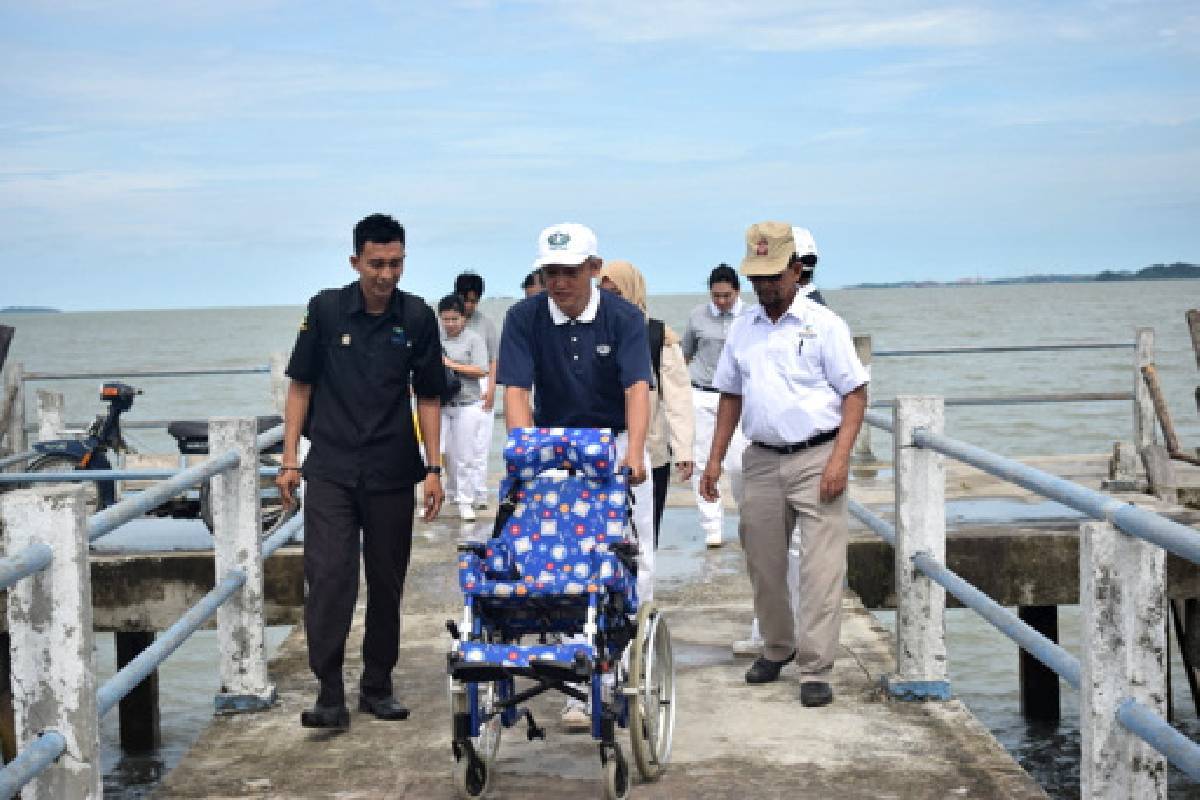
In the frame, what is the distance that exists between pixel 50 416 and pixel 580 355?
30.5 ft

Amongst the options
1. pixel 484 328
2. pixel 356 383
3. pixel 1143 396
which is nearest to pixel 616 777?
pixel 356 383

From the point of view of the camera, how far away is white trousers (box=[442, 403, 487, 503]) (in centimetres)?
1220

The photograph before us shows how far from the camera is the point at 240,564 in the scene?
6.57 metres

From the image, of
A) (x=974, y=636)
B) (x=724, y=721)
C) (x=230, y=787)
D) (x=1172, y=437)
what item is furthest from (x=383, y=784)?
(x=974, y=636)

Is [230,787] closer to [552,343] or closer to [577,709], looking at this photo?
[577,709]

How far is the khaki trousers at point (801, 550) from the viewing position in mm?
6449

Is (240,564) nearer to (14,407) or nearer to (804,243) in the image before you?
(804,243)

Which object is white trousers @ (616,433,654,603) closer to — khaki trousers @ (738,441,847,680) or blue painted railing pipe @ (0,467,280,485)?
khaki trousers @ (738,441,847,680)

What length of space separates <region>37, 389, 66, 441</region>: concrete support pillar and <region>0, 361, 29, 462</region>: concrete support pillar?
0.40m

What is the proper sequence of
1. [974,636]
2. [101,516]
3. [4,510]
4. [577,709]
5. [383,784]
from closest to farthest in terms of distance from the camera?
1. [4,510]
2. [101,516]
3. [383,784]
4. [577,709]
5. [974,636]

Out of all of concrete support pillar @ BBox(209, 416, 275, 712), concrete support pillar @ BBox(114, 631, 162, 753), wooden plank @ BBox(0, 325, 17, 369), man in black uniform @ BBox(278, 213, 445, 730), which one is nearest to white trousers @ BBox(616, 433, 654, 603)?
man in black uniform @ BBox(278, 213, 445, 730)

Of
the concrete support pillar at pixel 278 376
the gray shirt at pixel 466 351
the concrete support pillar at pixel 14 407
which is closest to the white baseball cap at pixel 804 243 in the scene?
the gray shirt at pixel 466 351

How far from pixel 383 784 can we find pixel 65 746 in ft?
4.64

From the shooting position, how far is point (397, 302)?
6.40 meters
